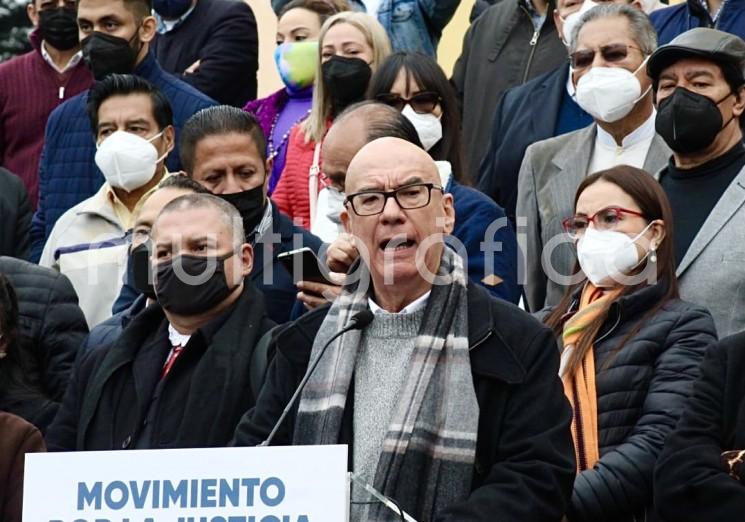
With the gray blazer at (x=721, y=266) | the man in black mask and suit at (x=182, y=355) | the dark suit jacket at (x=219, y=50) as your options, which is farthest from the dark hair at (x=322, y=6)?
the gray blazer at (x=721, y=266)

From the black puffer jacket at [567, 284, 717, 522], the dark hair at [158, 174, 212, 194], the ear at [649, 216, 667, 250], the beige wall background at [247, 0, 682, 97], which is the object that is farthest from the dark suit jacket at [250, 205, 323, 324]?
the beige wall background at [247, 0, 682, 97]

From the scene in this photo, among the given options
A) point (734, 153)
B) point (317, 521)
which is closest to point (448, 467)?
point (317, 521)

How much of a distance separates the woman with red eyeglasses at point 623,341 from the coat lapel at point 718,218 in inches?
12.7

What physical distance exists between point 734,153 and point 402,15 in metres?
3.63

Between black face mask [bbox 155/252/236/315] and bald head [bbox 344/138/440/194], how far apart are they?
1180mm

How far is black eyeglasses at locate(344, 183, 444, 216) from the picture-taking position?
621 cm

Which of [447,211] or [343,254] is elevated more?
[343,254]

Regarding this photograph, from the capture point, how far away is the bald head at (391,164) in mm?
6281

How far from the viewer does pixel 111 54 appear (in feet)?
35.0

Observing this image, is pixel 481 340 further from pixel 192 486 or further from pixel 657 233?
pixel 657 233

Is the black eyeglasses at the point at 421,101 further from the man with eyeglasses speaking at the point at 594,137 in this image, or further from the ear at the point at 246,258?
the ear at the point at 246,258

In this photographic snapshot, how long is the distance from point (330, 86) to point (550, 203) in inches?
66.8

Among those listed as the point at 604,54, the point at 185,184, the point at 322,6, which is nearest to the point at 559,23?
the point at 604,54

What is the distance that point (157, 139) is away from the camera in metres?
9.72
